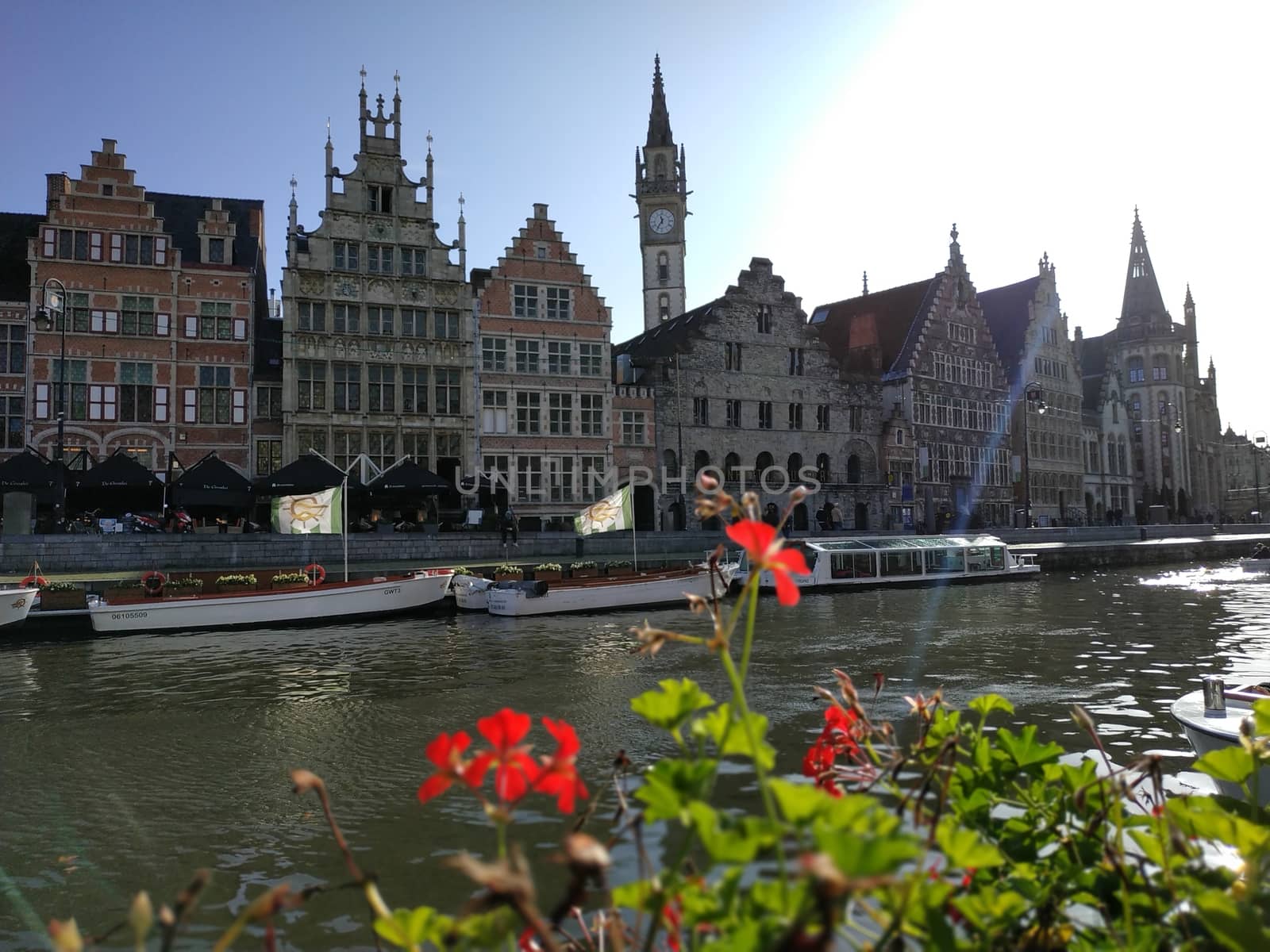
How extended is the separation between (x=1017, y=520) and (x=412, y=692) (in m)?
45.5

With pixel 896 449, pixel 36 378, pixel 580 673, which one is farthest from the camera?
pixel 896 449

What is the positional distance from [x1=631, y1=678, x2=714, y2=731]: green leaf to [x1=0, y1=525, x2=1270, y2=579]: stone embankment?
2348cm

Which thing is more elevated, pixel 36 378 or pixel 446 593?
pixel 36 378

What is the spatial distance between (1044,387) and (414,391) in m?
40.9

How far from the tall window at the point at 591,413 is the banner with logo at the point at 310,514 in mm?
17496

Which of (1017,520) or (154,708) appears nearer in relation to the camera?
(154,708)

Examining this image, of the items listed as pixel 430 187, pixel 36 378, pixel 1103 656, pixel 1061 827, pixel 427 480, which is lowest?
pixel 1103 656

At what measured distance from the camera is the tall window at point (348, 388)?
34.1 meters

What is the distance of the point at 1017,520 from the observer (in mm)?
50406

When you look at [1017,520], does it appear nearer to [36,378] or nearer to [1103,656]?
[1103,656]

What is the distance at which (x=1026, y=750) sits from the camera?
2361 mm

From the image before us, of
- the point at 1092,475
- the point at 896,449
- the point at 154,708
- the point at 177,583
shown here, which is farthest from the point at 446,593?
the point at 1092,475

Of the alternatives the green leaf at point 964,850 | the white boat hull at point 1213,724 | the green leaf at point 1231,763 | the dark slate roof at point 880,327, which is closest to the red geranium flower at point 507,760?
the green leaf at point 964,850

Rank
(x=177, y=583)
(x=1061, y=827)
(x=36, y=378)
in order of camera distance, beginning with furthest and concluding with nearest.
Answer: (x=36, y=378) → (x=177, y=583) → (x=1061, y=827)
